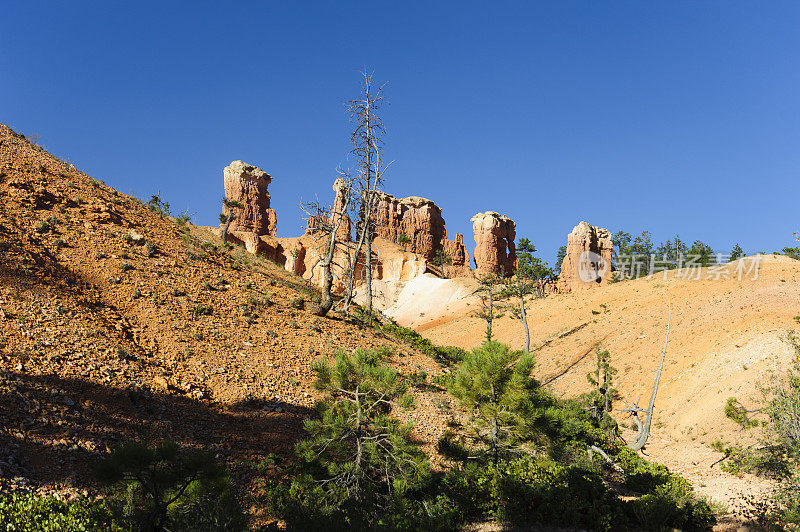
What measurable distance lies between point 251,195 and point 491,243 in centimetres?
4927

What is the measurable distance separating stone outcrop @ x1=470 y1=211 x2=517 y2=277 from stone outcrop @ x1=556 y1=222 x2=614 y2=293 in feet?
43.0

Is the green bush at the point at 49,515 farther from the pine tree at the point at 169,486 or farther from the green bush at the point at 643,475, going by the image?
the green bush at the point at 643,475

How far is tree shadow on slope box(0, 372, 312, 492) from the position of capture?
7359mm

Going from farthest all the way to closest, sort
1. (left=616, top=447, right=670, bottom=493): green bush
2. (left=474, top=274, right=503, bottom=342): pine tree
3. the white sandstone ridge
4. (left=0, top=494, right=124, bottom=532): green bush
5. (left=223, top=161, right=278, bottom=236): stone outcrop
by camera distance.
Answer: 1. (left=223, top=161, right=278, bottom=236): stone outcrop
2. the white sandstone ridge
3. (left=474, top=274, right=503, bottom=342): pine tree
4. (left=616, top=447, right=670, bottom=493): green bush
5. (left=0, top=494, right=124, bottom=532): green bush

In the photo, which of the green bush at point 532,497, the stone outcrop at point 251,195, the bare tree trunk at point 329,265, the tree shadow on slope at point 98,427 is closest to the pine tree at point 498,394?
the green bush at point 532,497

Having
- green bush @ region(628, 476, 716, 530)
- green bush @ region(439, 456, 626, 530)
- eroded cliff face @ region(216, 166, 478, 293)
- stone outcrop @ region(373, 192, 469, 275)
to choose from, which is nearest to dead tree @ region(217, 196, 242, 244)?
eroded cliff face @ region(216, 166, 478, 293)

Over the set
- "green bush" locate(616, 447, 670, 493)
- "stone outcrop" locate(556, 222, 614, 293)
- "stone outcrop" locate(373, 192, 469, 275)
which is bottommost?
"green bush" locate(616, 447, 670, 493)

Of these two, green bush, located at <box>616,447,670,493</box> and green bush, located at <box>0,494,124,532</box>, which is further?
green bush, located at <box>616,447,670,493</box>

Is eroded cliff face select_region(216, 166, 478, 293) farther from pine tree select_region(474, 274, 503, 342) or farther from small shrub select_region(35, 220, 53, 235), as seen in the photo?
small shrub select_region(35, 220, 53, 235)

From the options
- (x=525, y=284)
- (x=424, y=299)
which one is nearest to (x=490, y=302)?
(x=525, y=284)

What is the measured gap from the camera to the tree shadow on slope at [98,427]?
7.36m

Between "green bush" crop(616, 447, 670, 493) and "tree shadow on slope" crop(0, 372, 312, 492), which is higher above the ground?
"tree shadow on slope" crop(0, 372, 312, 492)

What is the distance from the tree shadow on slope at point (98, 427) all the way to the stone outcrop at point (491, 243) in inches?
3277

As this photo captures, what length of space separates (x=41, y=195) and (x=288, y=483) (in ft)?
46.6
